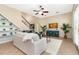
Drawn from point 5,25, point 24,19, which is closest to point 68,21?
point 24,19

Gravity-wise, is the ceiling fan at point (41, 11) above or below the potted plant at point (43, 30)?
above

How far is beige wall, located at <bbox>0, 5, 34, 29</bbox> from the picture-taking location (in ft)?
5.04

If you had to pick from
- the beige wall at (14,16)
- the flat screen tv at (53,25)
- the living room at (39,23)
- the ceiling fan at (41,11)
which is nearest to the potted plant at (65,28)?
the living room at (39,23)

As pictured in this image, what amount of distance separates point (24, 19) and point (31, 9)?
0.25 meters

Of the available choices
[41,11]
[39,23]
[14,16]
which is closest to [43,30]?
[39,23]

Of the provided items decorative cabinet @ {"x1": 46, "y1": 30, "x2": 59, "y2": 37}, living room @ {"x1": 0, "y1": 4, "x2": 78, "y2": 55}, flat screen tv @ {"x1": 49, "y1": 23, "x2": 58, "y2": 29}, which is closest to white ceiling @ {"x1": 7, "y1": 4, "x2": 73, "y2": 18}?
living room @ {"x1": 0, "y1": 4, "x2": 78, "y2": 55}

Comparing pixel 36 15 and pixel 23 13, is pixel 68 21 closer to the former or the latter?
Result: pixel 36 15

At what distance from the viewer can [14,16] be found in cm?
163

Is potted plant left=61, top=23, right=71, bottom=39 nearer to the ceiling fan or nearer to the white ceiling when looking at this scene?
the white ceiling

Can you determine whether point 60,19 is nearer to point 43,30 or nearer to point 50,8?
point 50,8

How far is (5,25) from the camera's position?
1.64 meters

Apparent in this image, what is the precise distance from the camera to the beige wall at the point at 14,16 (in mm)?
1537

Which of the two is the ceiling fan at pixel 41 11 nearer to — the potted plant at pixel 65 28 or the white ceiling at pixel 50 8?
the white ceiling at pixel 50 8

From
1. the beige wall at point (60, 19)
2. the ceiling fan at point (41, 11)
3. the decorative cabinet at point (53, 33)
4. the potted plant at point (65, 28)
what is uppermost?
the ceiling fan at point (41, 11)
